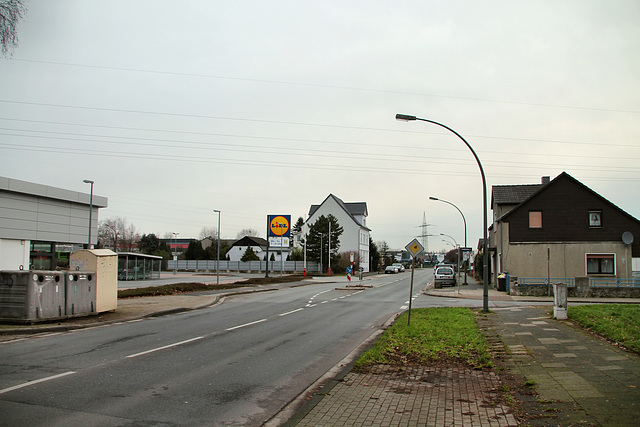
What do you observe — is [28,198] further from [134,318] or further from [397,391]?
[397,391]

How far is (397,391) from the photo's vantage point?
7059 millimetres

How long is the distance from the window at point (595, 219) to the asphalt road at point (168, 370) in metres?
25.2

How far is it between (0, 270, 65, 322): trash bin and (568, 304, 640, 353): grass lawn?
13.8m

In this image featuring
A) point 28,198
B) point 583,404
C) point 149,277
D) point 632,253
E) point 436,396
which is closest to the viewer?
point 583,404

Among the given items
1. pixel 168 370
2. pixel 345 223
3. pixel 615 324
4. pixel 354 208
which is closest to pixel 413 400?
pixel 168 370

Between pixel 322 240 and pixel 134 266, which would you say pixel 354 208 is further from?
pixel 134 266

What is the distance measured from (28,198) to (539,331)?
36614mm

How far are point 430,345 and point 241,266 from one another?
72.4m

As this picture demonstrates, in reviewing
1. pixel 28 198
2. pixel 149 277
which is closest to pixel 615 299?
pixel 28 198

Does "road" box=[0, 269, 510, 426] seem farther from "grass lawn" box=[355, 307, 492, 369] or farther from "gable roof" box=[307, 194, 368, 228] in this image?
"gable roof" box=[307, 194, 368, 228]

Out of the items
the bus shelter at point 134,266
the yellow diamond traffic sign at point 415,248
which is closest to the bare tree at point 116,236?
the bus shelter at point 134,266

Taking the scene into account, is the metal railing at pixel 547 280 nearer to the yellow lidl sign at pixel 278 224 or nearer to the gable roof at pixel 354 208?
the yellow lidl sign at pixel 278 224

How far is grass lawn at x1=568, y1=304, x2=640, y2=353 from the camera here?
10.1 m

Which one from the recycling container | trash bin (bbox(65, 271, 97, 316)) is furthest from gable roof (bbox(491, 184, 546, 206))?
trash bin (bbox(65, 271, 97, 316))
